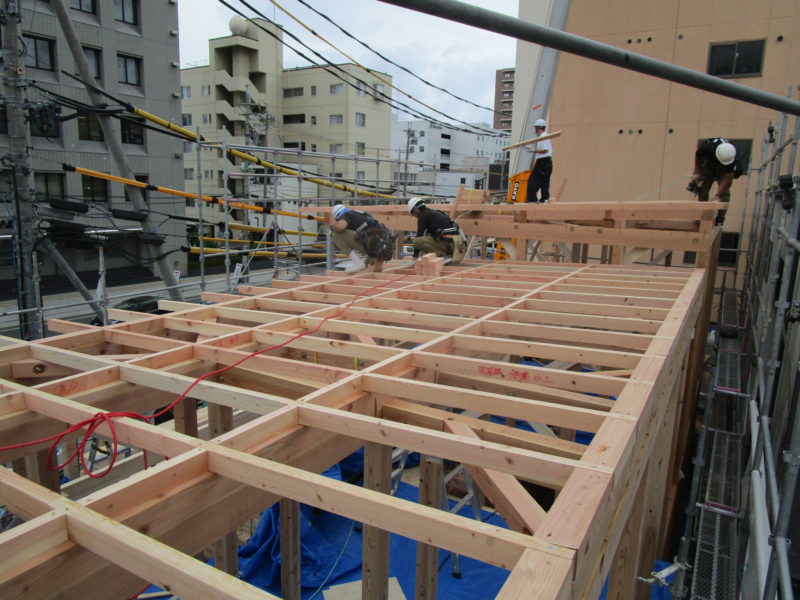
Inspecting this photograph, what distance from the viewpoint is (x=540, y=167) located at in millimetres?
10055

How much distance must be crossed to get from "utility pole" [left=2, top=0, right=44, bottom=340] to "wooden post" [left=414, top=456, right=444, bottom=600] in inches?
214

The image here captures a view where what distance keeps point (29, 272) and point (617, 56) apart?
7746mm

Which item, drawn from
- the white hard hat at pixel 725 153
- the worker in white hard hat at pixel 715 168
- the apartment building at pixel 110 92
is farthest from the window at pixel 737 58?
the apartment building at pixel 110 92

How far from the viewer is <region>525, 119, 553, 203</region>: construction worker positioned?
32.1 feet

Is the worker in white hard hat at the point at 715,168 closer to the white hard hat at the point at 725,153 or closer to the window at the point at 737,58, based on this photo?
the white hard hat at the point at 725,153

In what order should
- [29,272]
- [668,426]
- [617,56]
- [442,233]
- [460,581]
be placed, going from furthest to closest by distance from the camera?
[442,233], [29,272], [460,581], [668,426], [617,56]

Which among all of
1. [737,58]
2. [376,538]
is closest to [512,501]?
[376,538]

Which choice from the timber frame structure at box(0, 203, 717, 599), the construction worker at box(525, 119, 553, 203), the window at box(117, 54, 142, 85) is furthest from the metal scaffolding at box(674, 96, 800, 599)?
the window at box(117, 54, 142, 85)

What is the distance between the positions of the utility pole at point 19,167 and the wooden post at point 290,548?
4.58 m

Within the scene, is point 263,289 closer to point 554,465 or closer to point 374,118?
point 554,465

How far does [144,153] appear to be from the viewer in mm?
18844

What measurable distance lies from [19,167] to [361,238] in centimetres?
441

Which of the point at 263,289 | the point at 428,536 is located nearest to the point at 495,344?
the point at 428,536

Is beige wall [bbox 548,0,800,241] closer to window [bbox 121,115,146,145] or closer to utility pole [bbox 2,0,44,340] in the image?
utility pole [bbox 2,0,44,340]
